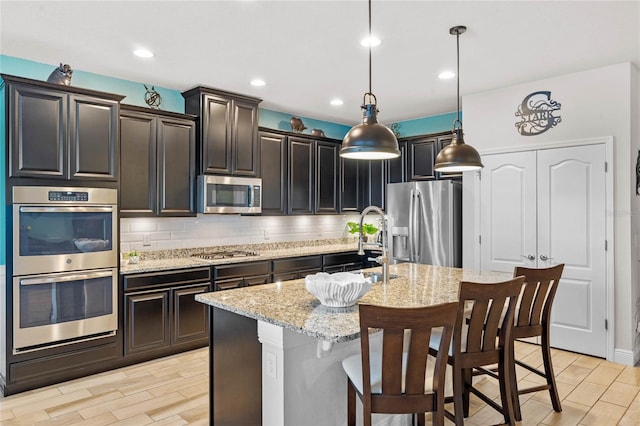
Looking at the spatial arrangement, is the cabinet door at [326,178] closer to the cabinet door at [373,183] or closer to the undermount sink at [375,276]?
the cabinet door at [373,183]

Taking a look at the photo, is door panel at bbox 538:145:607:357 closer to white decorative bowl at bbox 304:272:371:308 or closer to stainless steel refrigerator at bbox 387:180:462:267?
stainless steel refrigerator at bbox 387:180:462:267

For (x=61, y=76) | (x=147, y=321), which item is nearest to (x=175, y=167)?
(x=61, y=76)

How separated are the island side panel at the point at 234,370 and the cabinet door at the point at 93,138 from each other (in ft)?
6.52

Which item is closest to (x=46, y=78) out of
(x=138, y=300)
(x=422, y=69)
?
(x=138, y=300)

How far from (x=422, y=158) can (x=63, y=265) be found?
4385mm

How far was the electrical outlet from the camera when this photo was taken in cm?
194

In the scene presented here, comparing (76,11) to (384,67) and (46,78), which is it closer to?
(46,78)

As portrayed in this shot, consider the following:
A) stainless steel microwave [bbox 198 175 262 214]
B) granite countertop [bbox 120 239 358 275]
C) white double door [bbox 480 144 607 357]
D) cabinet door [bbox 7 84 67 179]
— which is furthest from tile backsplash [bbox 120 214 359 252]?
white double door [bbox 480 144 607 357]

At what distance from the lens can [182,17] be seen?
2.92m

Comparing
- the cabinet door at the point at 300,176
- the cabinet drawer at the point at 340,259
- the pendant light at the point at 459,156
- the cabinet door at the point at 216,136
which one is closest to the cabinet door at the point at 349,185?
the cabinet door at the point at 300,176

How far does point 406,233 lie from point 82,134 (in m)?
3.77

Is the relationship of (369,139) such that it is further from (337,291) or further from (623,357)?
(623,357)

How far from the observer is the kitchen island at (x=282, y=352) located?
1.91 meters

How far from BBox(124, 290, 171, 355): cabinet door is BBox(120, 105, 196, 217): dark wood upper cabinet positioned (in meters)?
0.84
